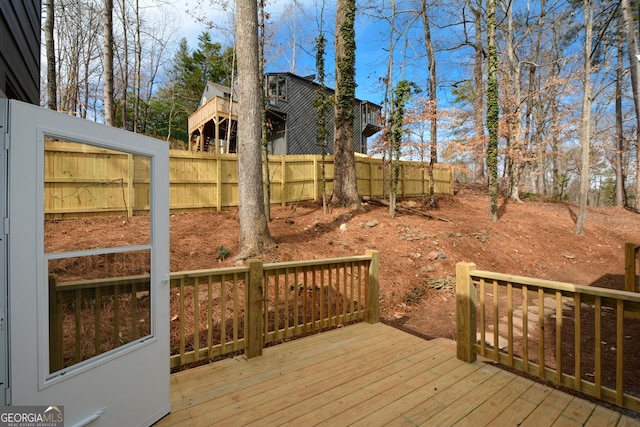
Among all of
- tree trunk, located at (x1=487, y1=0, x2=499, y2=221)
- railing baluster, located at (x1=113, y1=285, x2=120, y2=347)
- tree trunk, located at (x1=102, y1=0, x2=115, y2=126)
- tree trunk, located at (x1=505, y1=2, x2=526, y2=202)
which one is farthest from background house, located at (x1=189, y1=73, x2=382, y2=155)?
railing baluster, located at (x1=113, y1=285, x2=120, y2=347)

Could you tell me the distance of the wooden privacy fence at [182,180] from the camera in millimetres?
1674

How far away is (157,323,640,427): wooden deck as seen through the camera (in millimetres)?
1998

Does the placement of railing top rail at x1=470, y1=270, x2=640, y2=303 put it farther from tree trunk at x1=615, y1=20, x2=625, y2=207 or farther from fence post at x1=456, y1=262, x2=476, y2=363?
tree trunk at x1=615, y1=20, x2=625, y2=207

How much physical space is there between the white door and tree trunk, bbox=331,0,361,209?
701 cm

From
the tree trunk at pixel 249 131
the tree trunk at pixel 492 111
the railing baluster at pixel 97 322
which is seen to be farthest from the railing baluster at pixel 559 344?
the tree trunk at pixel 492 111

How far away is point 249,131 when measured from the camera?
17.0 feet

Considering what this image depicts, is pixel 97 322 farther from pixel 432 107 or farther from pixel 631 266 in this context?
pixel 432 107

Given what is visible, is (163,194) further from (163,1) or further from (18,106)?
(163,1)

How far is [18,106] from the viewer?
136 centimetres

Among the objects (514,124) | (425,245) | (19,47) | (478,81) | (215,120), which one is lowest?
(425,245)

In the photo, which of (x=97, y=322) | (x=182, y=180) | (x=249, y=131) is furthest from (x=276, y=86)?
(x=97, y=322)

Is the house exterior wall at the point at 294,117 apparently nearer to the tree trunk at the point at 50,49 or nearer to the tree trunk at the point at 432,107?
the tree trunk at the point at 432,107

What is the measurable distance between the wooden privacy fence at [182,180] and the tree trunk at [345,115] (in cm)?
161

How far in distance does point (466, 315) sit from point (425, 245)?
447 centimetres
